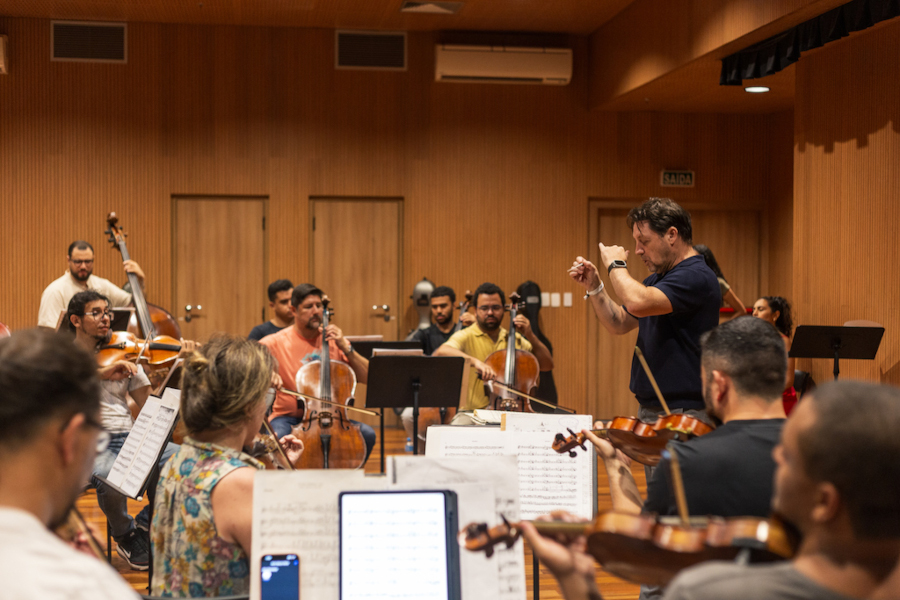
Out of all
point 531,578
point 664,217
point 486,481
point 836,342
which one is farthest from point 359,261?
point 486,481

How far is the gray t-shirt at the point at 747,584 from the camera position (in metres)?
0.97

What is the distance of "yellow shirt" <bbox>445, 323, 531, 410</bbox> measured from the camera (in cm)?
502

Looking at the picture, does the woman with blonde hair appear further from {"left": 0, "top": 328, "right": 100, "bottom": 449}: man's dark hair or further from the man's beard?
the man's beard

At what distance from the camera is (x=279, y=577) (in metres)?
1.58

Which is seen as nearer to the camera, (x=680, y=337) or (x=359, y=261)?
(x=680, y=337)

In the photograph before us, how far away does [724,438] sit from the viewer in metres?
1.67

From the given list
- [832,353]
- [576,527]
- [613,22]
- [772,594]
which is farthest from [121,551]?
[613,22]

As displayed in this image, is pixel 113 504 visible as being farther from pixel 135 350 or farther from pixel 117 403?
pixel 135 350

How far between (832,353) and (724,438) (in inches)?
133

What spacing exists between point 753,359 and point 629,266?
19.6 ft

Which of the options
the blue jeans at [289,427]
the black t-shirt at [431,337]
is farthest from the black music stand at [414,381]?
the black t-shirt at [431,337]

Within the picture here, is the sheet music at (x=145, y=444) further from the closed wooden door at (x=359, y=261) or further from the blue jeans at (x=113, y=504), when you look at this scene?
the closed wooden door at (x=359, y=261)

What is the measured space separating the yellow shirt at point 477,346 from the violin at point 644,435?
8.53 feet

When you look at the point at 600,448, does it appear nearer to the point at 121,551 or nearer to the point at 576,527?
the point at 576,527
